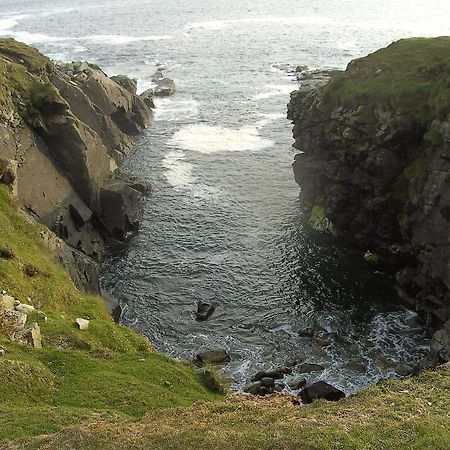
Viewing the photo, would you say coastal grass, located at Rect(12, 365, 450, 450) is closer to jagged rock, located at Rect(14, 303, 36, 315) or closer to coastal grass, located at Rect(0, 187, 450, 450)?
coastal grass, located at Rect(0, 187, 450, 450)

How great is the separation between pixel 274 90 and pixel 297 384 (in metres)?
96.2

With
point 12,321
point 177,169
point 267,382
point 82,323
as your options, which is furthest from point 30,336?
point 177,169

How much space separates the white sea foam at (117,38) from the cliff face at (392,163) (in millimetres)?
127825

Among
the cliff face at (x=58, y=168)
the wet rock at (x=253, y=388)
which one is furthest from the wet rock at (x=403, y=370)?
the cliff face at (x=58, y=168)

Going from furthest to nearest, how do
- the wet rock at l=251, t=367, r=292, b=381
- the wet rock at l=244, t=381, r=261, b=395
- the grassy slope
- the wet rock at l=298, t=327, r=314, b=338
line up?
the wet rock at l=298, t=327, r=314, b=338 < the wet rock at l=251, t=367, r=292, b=381 < the wet rock at l=244, t=381, r=261, b=395 < the grassy slope

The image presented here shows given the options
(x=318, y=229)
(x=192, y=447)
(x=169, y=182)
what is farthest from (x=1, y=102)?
(x=192, y=447)

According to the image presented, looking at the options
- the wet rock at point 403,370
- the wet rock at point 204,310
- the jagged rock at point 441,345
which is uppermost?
the jagged rock at point 441,345

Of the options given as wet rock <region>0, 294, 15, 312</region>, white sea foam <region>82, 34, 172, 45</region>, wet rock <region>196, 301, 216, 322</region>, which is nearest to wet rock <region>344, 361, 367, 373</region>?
wet rock <region>196, 301, 216, 322</region>

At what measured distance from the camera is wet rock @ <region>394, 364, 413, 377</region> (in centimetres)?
4875

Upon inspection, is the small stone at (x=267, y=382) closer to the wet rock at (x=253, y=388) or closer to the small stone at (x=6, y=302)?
the wet rock at (x=253, y=388)

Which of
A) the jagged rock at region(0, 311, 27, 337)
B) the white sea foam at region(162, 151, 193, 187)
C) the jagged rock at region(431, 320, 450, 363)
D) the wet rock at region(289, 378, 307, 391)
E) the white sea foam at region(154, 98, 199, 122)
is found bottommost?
the wet rock at region(289, 378, 307, 391)

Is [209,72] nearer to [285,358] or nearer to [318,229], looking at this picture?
[318,229]

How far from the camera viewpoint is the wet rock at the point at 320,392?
4431cm

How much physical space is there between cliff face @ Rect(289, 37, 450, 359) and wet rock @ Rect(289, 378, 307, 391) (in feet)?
41.5
